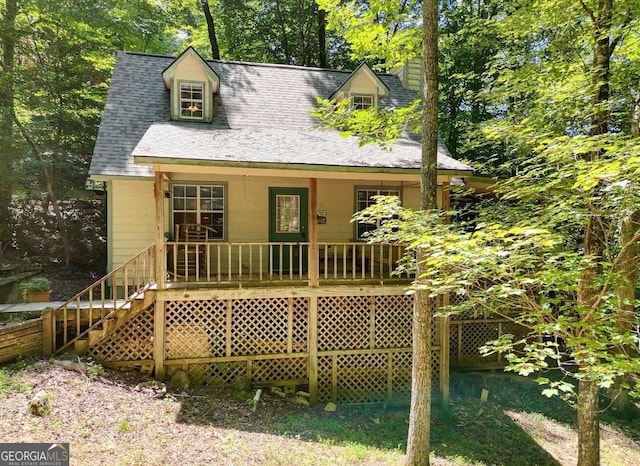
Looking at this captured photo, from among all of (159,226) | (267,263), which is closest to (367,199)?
(267,263)

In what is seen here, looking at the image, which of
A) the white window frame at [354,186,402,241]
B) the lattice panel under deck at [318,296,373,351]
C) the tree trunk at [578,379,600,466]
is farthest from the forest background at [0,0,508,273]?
the tree trunk at [578,379,600,466]

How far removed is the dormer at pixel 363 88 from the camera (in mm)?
11375

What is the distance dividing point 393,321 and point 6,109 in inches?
549

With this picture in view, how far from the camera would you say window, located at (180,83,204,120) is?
10.5 meters

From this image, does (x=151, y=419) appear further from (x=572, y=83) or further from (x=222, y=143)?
(x=572, y=83)

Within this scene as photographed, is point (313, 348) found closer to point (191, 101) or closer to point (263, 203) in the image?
point (263, 203)

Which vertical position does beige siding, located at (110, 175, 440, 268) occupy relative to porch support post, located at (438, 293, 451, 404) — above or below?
above

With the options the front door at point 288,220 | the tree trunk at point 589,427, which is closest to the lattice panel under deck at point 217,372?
the front door at point 288,220

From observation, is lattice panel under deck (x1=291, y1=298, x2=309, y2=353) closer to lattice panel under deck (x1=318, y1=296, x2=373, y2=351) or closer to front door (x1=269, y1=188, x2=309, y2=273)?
lattice panel under deck (x1=318, y1=296, x2=373, y2=351)

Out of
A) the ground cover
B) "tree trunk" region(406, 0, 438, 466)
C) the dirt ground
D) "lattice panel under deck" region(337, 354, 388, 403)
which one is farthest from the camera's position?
"lattice panel under deck" region(337, 354, 388, 403)

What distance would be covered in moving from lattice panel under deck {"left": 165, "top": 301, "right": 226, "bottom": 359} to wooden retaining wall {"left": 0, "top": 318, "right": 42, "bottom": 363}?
2.08 meters

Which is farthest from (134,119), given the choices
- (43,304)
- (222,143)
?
(43,304)

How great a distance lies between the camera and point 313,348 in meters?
7.93

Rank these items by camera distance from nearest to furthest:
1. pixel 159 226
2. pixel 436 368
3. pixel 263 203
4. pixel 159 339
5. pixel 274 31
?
1. pixel 159 226
2. pixel 159 339
3. pixel 436 368
4. pixel 263 203
5. pixel 274 31
